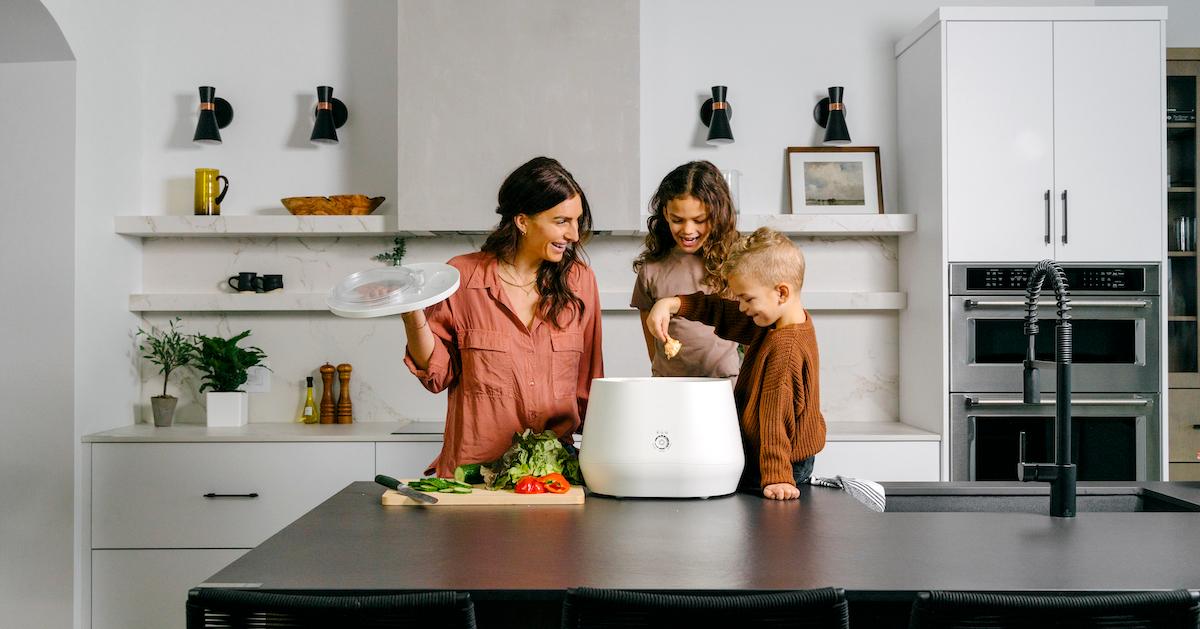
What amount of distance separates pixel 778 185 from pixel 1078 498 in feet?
6.98

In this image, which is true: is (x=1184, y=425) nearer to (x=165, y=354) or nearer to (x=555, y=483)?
(x=555, y=483)

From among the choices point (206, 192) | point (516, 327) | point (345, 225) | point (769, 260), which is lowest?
point (516, 327)

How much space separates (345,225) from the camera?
346 centimetres

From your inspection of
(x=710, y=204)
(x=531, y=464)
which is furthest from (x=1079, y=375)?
(x=531, y=464)

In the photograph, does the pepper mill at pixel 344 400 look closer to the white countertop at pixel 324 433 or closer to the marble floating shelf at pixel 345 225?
the white countertop at pixel 324 433

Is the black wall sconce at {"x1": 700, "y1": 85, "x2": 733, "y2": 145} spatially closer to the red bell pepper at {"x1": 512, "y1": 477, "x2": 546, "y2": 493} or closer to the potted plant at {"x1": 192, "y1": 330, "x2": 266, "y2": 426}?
the potted plant at {"x1": 192, "y1": 330, "x2": 266, "y2": 426}

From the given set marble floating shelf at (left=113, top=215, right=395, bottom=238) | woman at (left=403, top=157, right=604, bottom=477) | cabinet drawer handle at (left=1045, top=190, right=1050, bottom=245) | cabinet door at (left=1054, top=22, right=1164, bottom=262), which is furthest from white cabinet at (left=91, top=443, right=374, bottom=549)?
cabinet door at (left=1054, top=22, right=1164, bottom=262)

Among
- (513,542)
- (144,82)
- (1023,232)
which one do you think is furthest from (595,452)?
(144,82)

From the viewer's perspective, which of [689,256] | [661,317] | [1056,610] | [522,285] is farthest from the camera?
[689,256]

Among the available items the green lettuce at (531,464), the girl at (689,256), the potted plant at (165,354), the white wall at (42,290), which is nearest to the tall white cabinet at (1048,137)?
the girl at (689,256)

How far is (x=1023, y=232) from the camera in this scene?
3.28 metres

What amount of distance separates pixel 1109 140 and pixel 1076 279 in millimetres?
488

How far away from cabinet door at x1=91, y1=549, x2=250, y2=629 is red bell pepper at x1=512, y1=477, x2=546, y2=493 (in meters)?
1.98

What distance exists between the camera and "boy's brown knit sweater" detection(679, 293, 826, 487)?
1575 millimetres
